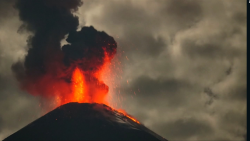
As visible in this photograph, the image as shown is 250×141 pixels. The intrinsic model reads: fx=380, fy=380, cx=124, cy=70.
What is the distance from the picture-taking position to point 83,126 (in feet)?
310

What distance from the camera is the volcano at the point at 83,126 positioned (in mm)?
90125

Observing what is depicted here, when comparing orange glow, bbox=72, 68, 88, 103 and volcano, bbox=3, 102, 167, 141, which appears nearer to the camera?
volcano, bbox=3, 102, 167, 141

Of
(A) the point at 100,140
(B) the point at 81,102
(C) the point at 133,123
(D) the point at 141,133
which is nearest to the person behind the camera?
(A) the point at 100,140

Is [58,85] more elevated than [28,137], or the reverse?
[58,85]

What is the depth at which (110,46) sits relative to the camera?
380ft

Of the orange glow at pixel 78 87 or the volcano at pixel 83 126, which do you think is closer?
the volcano at pixel 83 126

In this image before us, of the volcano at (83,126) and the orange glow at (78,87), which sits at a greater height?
the orange glow at (78,87)

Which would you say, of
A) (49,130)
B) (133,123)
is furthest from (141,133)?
(49,130)

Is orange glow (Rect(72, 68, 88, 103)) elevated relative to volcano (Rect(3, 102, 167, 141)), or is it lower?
elevated

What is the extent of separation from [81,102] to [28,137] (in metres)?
22.4

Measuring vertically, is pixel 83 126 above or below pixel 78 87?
below

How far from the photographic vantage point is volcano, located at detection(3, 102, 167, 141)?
90125 mm

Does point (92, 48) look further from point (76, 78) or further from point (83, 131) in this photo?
point (83, 131)

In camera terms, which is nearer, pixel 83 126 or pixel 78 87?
pixel 83 126
